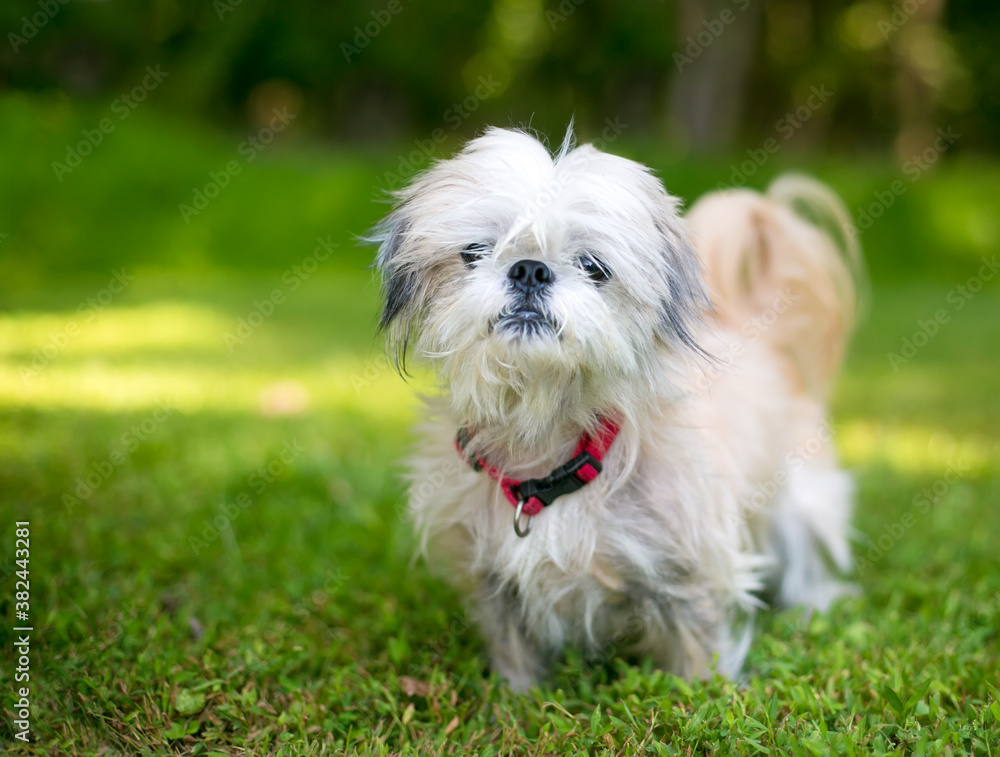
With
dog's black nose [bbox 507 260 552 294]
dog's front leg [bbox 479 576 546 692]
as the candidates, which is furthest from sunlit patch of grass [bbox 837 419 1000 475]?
dog's black nose [bbox 507 260 552 294]

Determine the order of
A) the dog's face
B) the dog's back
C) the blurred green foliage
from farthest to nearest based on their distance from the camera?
the blurred green foliage → the dog's back → the dog's face

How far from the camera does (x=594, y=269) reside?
84.7 inches

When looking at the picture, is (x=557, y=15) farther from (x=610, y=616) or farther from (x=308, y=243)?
(x=610, y=616)

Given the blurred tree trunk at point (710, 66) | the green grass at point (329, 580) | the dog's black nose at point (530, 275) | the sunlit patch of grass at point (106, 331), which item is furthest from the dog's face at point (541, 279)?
the blurred tree trunk at point (710, 66)

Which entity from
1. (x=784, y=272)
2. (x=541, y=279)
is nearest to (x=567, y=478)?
(x=541, y=279)

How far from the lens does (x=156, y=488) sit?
3.81 meters

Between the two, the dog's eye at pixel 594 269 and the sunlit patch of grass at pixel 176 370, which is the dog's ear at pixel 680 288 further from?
the sunlit patch of grass at pixel 176 370

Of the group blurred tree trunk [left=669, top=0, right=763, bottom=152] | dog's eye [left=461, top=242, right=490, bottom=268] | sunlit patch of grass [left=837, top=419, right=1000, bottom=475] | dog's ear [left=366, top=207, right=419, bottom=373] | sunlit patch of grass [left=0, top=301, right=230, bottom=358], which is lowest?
sunlit patch of grass [left=0, top=301, right=230, bottom=358]

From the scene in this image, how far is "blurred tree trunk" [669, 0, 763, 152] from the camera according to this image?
14359mm

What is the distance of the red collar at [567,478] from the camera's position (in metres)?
2.30

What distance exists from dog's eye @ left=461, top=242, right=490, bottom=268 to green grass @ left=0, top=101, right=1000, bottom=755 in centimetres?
121

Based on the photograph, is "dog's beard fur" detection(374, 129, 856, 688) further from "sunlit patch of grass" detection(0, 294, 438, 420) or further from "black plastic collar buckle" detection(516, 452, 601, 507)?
A: "sunlit patch of grass" detection(0, 294, 438, 420)

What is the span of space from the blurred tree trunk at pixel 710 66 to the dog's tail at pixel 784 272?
39.0 feet

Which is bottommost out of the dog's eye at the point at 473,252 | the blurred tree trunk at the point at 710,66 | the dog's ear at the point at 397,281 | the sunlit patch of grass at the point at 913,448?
the sunlit patch of grass at the point at 913,448
